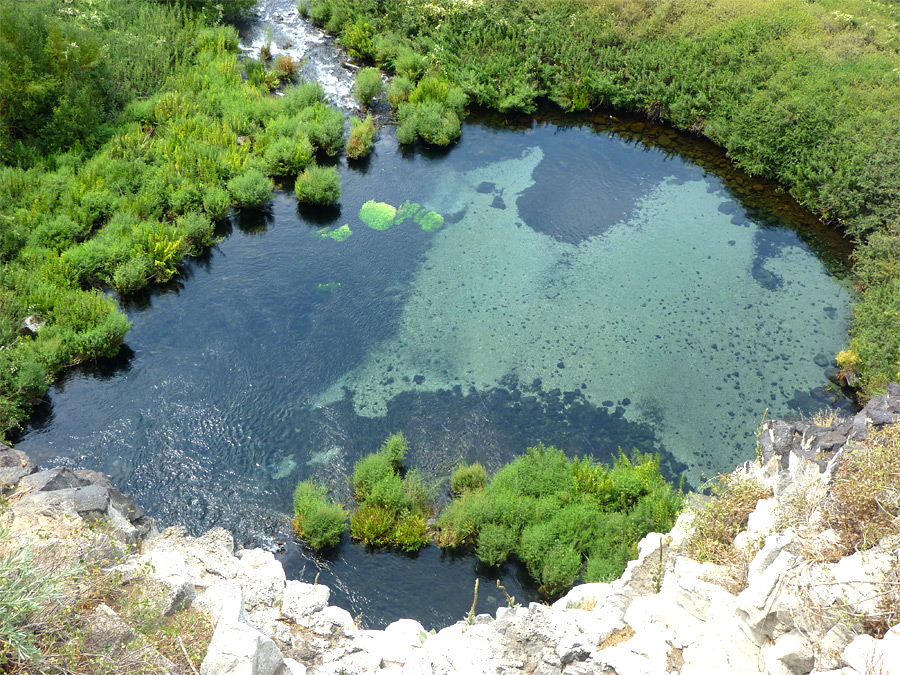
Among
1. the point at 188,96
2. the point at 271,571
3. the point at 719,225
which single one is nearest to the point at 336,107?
the point at 188,96

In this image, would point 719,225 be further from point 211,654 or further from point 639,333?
point 211,654

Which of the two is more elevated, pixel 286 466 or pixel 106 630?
pixel 106 630

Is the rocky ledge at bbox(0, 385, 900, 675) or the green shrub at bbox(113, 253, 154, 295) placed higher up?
the rocky ledge at bbox(0, 385, 900, 675)

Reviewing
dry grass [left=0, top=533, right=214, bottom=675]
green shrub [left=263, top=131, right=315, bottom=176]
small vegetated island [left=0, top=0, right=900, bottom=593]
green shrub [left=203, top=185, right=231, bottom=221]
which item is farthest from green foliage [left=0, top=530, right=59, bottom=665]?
green shrub [left=263, top=131, right=315, bottom=176]

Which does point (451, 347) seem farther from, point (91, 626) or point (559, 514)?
point (91, 626)

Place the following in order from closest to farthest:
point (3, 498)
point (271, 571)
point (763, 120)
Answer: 1. point (3, 498)
2. point (271, 571)
3. point (763, 120)

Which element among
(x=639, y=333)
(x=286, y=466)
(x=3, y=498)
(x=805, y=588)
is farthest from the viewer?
(x=639, y=333)

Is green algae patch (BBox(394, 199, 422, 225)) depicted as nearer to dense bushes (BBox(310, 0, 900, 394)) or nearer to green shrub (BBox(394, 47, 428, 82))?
dense bushes (BBox(310, 0, 900, 394))
